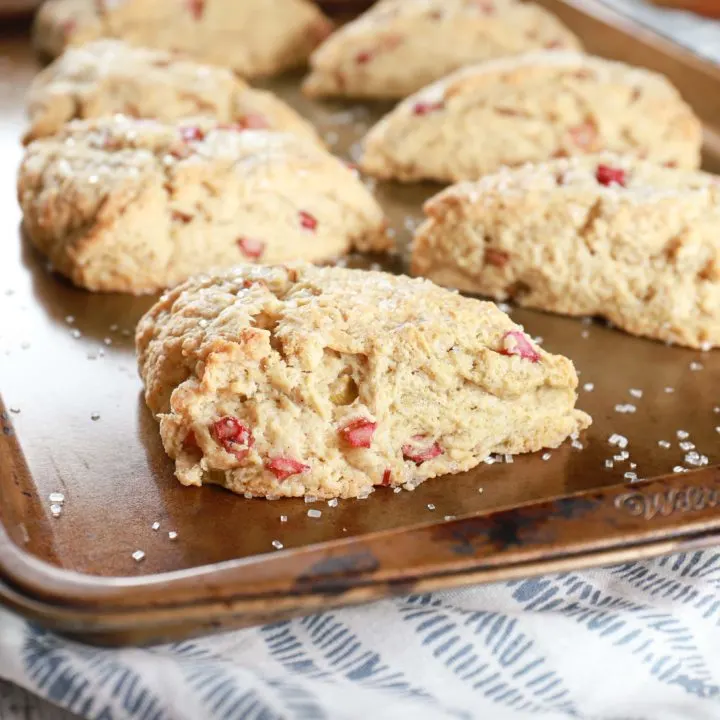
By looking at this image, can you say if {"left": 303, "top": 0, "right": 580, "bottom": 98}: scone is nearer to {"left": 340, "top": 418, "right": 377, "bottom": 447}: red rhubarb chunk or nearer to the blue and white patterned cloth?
{"left": 340, "top": 418, "right": 377, "bottom": 447}: red rhubarb chunk

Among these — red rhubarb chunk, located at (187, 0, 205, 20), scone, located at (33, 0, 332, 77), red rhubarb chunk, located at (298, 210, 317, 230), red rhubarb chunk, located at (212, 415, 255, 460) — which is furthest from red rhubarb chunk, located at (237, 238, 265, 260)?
red rhubarb chunk, located at (187, 0, 205, 20)

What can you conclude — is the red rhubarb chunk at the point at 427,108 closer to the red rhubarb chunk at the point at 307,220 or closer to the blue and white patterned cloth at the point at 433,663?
the red rhubarb chunk at the point at 307,220

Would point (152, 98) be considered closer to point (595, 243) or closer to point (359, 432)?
point (595, 243)

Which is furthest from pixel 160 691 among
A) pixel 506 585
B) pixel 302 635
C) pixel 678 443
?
pixel 678 443

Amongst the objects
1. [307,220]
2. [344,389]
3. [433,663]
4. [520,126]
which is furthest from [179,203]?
[433,663]

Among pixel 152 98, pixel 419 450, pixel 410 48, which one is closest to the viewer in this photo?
pixel 419 450
